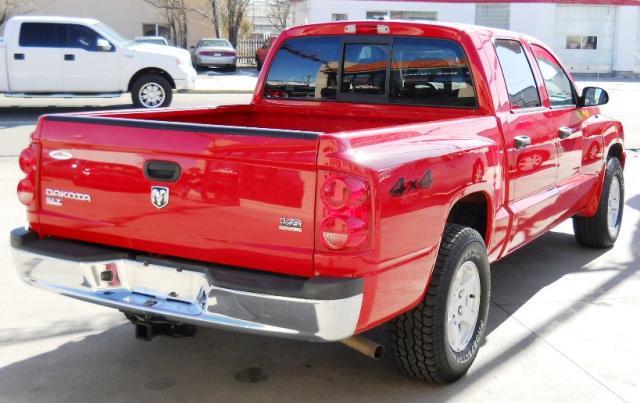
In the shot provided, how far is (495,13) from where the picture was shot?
1427 inches

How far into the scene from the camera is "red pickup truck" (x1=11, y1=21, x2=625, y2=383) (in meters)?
3.22

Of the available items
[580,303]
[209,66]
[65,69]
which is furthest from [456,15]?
[580,303]

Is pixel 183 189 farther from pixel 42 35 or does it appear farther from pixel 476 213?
pixel 42 35

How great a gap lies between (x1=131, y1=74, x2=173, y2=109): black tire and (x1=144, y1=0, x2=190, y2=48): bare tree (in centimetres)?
2627

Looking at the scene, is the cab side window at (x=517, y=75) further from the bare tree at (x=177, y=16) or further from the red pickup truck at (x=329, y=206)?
the bare tree at (x=177, y=16)

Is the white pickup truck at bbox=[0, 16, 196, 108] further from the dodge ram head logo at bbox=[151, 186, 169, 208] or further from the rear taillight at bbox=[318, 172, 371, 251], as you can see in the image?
the rear taillight at bbox=[318, 172, 371, 251]

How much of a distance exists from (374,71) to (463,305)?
1.73 meters

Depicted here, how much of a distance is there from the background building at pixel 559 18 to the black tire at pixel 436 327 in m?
32.6

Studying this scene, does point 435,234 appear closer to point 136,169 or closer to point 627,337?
point 136,169

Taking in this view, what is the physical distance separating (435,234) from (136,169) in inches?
56.5

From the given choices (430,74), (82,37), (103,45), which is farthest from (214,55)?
(430,74)

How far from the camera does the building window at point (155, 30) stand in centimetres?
4325

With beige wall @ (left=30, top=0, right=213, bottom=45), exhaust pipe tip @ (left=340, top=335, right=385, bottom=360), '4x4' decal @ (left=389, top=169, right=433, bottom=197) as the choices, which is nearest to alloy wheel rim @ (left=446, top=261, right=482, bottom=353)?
exhaust pipe tip @ (left=340, top=335, right=385, bottom=360)

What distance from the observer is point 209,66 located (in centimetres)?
3388
